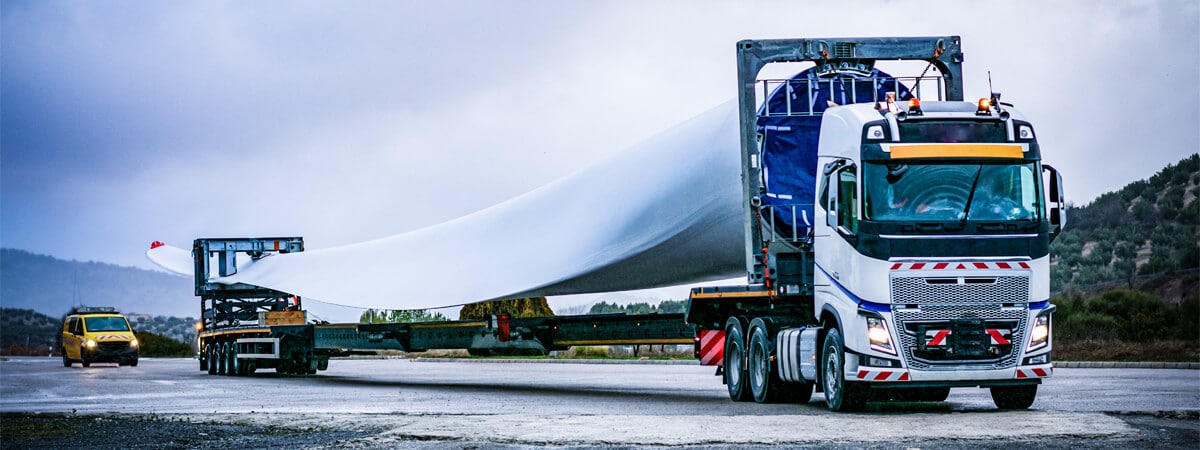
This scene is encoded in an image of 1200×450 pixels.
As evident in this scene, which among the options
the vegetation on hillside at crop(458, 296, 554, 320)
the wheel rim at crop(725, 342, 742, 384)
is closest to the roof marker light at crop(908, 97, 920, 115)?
the wheel rim at crop(725, 342, 742, 384)

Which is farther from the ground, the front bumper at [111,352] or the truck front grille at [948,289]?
the truck front grille at [948,289]

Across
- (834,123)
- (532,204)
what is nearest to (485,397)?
(532,204)

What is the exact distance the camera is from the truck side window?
13.6 m

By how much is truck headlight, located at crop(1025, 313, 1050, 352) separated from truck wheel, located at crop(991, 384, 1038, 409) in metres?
0.58

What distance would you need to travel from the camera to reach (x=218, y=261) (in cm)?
3331

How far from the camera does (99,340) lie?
3991 cm

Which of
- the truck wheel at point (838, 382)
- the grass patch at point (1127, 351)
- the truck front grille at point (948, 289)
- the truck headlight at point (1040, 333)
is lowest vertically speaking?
the grass patch at point (1127, 351)

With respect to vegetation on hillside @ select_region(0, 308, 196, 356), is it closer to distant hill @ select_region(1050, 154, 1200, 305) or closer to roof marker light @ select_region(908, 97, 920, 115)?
distant hill @ select_region(1050, 154, 1200, 305)

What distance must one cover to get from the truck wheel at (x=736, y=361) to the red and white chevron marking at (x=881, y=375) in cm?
321

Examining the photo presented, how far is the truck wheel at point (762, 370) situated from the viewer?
15.5 m

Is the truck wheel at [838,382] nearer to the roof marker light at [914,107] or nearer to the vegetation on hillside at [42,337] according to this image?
the roof marker light at [914,107]

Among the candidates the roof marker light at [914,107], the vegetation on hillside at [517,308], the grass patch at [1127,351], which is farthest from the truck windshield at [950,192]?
the vegetation on hillside at [517,308]

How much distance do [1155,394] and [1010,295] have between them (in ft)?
15.3

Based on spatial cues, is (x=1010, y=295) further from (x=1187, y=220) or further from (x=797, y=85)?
(x=1187, y=220)
